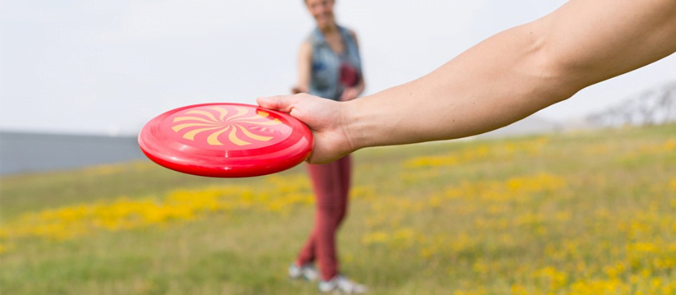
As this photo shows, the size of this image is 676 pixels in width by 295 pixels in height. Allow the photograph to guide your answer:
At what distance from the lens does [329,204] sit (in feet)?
15.8

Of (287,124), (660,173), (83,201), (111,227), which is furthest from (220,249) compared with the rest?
(83,201)

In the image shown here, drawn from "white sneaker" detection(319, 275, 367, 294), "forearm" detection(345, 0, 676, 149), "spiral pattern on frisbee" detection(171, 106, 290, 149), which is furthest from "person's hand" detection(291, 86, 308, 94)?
"forearm" detection(345, 0, 676, 149)

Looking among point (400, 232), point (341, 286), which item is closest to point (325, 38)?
point (341, 286)

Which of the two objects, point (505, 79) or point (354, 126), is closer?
point (505, 79)

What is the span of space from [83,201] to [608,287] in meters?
12.0

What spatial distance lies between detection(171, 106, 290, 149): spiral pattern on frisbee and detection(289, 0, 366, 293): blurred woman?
7.32ft

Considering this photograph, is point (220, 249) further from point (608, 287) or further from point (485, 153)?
point (485, 153)

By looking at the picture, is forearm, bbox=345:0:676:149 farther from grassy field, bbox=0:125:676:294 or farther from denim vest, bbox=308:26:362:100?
denim vest, bbox=308:26:362:100

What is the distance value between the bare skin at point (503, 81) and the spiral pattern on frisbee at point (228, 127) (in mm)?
133

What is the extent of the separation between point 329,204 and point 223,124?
254 cm

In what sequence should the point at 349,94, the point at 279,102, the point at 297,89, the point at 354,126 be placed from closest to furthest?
the point at 354,126 < the point at 279,102 < the point at 297,89 < the point at 349,94

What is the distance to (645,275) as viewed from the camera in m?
4.48

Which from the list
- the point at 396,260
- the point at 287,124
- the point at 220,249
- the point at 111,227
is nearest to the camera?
the point at 287,124

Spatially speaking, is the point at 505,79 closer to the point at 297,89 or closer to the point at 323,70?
the point at 297,89
